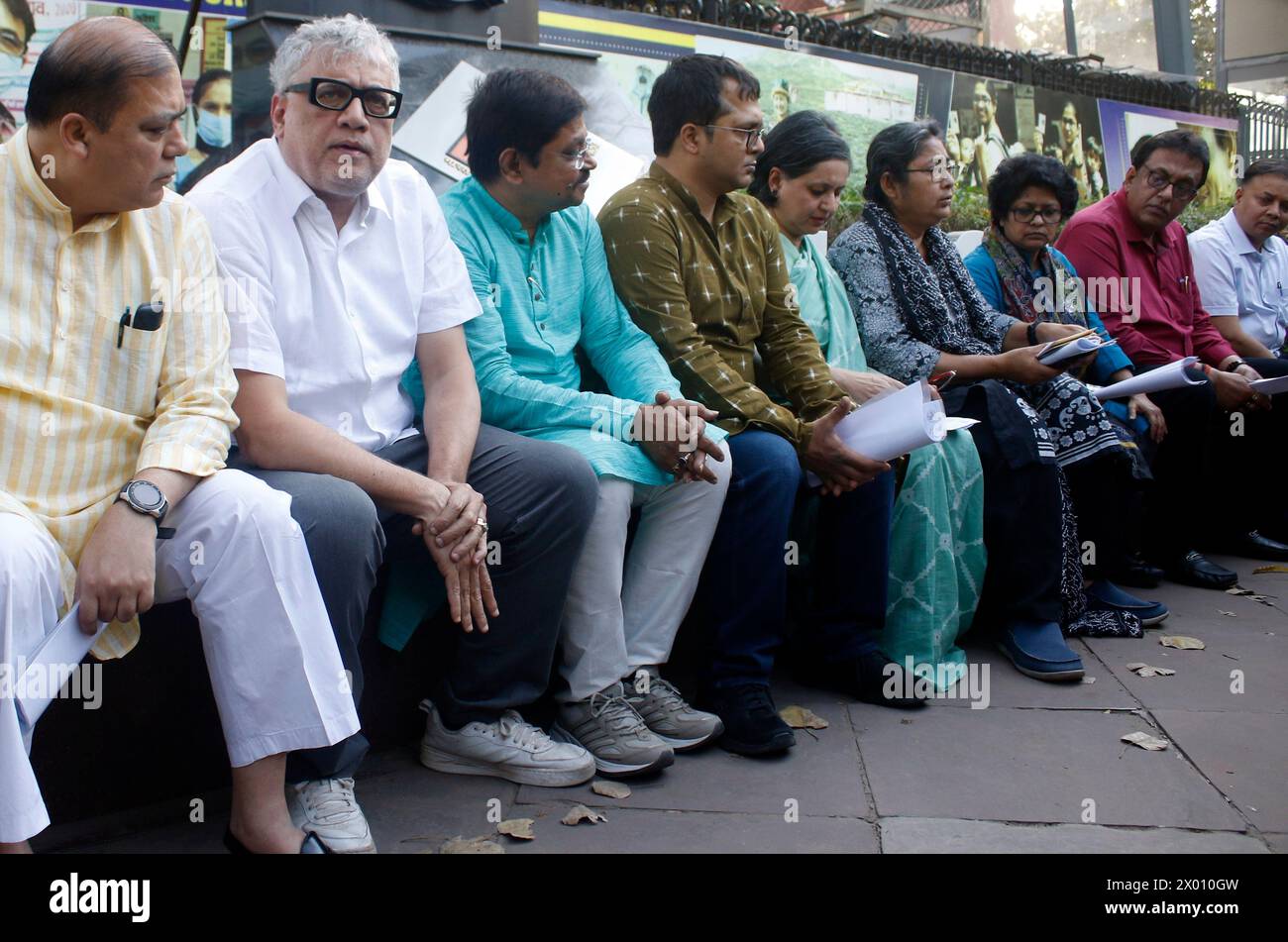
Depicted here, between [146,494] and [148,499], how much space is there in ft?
0.04

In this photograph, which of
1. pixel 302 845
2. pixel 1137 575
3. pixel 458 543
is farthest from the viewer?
pixel 1137 575

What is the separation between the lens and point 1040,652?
3641mm

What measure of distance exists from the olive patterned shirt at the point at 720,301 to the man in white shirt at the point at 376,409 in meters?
0.61

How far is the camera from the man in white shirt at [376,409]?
2418 mm

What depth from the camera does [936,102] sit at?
1074cm

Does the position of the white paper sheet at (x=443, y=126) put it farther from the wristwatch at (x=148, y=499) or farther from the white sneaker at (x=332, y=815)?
the white sneaker at (x=332, y=815)

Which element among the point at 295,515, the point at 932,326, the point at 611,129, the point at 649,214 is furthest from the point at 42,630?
the point at 611,129

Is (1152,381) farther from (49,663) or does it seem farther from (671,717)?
(49,663)

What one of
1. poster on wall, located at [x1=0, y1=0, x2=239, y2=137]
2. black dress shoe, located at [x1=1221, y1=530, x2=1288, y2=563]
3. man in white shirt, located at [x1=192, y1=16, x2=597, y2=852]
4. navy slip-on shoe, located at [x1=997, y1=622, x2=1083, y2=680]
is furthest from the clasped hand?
poster on wall, located at [x1=0, y1=0, x2=239, y2=137]

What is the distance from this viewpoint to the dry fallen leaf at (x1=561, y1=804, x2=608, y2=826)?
8.23ft

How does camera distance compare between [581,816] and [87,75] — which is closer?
[87,75]

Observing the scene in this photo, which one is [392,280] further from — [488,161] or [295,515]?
[295,515]

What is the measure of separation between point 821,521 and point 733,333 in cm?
62

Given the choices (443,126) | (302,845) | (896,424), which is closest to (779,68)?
(443,126)
